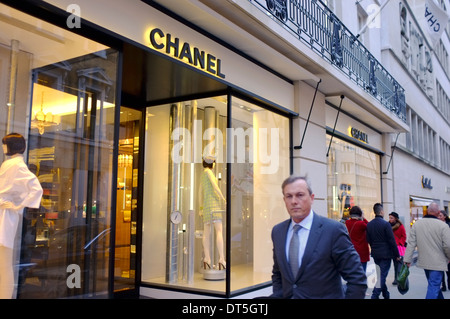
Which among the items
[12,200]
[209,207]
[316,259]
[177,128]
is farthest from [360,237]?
[12,200]

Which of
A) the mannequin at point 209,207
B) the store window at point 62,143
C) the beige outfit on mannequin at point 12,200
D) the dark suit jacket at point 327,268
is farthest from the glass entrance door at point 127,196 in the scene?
the dark suit jacket at point 327,268

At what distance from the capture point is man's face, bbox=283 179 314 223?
2.95 metres

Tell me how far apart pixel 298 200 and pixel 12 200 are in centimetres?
297

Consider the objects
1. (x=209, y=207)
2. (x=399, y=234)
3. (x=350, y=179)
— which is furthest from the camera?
(x=350, y=179)

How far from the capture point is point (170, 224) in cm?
834

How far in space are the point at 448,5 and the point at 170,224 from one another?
37183 mm

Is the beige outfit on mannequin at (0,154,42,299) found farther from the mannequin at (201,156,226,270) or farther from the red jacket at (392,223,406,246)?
the red jacket at (392,223,406,246)

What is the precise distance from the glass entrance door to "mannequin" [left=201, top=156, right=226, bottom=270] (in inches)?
52.0

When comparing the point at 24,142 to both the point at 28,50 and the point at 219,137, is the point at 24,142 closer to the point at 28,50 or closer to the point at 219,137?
the point at 28,50

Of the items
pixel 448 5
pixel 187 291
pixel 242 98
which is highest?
pixel 448 5

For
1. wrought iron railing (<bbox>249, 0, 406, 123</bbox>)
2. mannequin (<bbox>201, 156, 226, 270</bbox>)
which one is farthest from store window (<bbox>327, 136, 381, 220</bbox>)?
mannequin (<bbox>201, 156, 226, 270</bbox>)

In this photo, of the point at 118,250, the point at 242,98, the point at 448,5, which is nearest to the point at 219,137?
the point at 242,98

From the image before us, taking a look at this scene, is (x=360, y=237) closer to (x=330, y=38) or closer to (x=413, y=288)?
(x=413, y=288)

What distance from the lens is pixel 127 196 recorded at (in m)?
8.17
